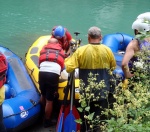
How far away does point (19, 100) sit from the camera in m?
3.18

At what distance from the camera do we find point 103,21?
9.76 metres

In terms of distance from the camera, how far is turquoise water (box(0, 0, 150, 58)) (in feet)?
24.4

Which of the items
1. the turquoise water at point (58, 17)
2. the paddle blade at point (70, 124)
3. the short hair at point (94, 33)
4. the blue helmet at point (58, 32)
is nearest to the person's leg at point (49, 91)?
the paddle blade at point (70, 124)

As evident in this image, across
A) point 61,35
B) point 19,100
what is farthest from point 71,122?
point 61,35

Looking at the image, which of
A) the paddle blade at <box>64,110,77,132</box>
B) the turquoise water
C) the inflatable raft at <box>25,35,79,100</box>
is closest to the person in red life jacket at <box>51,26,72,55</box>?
the inflatable raft at <box>25,35,79,100</box>

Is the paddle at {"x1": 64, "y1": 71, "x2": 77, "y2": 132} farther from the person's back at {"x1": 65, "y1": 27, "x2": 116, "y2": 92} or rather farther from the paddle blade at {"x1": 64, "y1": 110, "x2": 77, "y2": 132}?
the person's back at {"x1": 65, "y1": 27, "x2": 116, "y2": 92}

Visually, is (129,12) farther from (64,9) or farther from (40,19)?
(40,19)

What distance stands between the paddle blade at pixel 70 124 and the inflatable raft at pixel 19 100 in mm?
508

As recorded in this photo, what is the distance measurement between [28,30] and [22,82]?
14.9ft

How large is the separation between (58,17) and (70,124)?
7.46 m

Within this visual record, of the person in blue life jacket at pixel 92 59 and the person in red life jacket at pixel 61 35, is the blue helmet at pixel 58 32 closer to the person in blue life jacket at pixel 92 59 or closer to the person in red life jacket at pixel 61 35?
the person in red life jacket at pixel 61 35

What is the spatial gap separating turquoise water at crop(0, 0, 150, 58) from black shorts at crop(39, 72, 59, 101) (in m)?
3.01

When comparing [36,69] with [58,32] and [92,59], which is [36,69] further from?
[92,59]

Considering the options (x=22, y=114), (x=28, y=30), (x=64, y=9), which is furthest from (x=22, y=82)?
(x=64, y=9)
